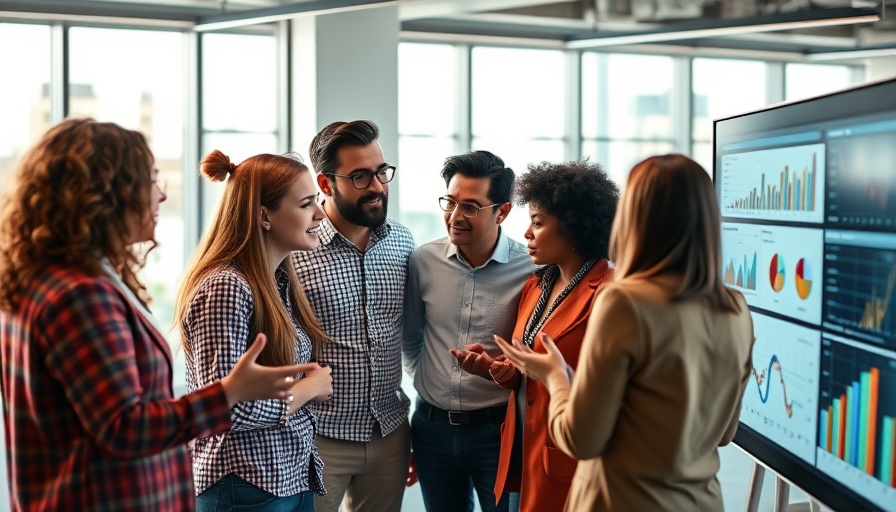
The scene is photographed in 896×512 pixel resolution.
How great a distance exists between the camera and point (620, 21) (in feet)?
28.2

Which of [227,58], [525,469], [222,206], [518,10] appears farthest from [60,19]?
[525,469]

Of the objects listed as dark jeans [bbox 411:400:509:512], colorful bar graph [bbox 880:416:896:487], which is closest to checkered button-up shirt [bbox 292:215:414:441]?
dark jeans [bbox 411:400:509:512]

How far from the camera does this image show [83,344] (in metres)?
1.67

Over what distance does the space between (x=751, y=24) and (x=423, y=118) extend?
4494 mm

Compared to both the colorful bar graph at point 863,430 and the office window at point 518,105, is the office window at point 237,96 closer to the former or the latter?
the office window at point 518,105

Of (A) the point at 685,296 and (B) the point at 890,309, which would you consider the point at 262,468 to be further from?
(B) the point at 890,309

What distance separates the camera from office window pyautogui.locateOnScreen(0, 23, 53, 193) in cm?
735

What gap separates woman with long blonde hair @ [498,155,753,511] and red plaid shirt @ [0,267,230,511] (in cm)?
76

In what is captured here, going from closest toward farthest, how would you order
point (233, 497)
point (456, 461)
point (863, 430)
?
point (863, 430)
point (233, 497)
point (456, 461)

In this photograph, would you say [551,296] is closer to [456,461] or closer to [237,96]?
[456,461]

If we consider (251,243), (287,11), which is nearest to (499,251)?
(251,243)

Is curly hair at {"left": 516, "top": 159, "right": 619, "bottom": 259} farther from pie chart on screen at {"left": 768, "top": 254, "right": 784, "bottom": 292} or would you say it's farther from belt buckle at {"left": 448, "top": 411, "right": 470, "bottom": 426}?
belt buckle at {"left": 448, "top": 411, "right": 470, "bottom": 426}

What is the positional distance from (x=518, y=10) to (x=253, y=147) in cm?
289

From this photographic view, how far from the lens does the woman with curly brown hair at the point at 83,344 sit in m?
1.67
